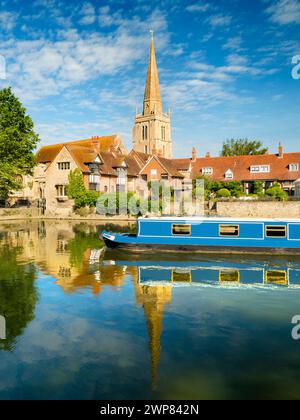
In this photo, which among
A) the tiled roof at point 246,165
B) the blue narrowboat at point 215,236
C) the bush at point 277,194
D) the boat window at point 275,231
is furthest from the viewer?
the tiled roof at point 246,165

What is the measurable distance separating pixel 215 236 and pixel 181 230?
7.29ft

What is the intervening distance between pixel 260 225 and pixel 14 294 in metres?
14.8

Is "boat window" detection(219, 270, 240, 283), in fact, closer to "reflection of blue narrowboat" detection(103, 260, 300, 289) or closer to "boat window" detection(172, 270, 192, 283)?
"reflection of blue narrowboat" detection(103, 260, 300, 289)

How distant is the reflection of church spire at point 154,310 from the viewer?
9.67 metres

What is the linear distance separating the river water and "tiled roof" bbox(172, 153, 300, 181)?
36.6 metres

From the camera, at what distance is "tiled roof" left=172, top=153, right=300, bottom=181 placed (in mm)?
54706

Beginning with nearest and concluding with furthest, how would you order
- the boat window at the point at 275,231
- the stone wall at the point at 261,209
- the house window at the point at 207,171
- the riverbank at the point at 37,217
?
the boat window at the point at 275,231 < the stone wall at the point at 261,209 < the riverbank at the point at 37,217 < the house window at the point at 207,171

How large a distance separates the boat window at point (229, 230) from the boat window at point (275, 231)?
1.89m

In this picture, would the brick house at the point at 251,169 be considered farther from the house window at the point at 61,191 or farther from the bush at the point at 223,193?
the house window at the point at 61,191

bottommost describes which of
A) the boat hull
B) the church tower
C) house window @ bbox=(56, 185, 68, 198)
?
the boat hull

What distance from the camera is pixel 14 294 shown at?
1535 cm

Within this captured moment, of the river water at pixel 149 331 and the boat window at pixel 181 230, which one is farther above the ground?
the boat window at pixel 181 230

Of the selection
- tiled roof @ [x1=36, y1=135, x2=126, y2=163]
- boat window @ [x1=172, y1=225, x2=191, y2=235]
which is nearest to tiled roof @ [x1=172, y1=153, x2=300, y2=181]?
tiled roof @ [x1=36, y1=135, x2=126, y2=163]

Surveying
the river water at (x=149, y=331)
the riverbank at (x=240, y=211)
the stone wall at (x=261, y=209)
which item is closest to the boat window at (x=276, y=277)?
the river water at (x=149, y=331)
